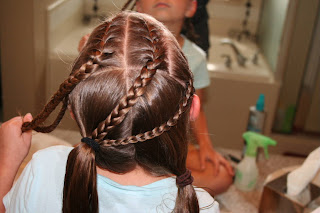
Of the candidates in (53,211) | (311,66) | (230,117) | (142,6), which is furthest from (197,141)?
(53,211)

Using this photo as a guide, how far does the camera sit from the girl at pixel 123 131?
1.56ft

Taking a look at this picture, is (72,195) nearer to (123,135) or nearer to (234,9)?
(123,135)

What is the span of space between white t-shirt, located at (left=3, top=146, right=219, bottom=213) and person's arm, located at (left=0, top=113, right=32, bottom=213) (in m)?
0.06

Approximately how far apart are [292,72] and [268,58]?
183mm

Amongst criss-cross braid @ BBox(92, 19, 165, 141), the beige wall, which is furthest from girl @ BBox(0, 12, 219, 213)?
the beige wall

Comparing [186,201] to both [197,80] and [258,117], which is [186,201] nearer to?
[197,80]

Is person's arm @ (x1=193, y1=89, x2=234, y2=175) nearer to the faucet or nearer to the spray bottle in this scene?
the spray bottle

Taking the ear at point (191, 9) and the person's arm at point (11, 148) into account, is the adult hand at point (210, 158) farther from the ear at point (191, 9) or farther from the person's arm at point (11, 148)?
the person's arm at point (11, 148)

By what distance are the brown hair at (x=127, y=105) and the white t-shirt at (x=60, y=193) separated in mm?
23

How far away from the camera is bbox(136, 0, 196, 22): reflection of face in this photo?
0.97 meters

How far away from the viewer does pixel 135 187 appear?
0.54 metres

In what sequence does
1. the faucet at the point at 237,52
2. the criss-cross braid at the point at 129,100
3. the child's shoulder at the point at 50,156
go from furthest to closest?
the faucet at the point at 237,52
the child's shoulder at the point at 50,156
the criss-cross braid at the point at 129,100

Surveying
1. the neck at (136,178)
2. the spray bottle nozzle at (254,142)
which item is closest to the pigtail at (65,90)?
the neck at (136,178)

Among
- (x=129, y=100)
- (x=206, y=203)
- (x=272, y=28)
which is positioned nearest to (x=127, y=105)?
(x=129, y=100)
